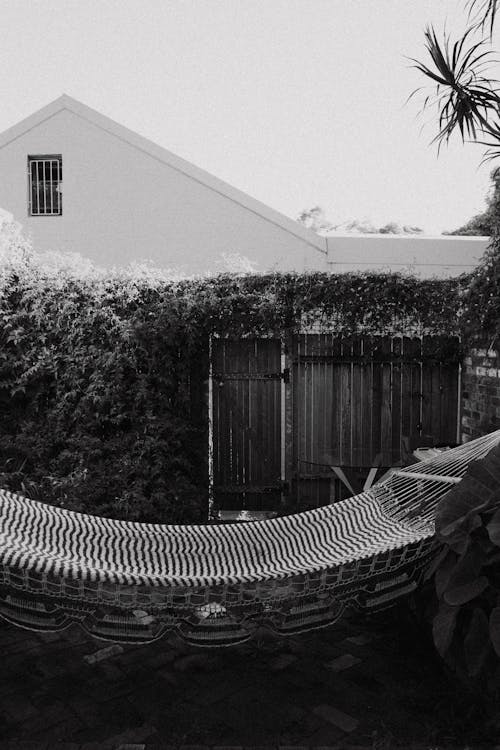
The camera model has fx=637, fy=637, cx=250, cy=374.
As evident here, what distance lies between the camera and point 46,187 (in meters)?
10.2

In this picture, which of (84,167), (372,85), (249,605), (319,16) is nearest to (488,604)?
(249,605)

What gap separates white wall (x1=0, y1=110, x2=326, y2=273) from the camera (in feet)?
32.4

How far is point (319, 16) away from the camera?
5238mm

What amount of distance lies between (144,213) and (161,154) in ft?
3.12

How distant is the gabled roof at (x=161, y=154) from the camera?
32.2ft

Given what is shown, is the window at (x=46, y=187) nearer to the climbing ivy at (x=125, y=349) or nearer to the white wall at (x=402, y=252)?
the white wall at (x=402, y=252)

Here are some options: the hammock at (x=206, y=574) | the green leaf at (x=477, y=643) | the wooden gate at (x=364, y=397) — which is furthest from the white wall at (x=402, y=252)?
the green leaf at (x=477, y=643)

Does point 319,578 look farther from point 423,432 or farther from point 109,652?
point 423,432

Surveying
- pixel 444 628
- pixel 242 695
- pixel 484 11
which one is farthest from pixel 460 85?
pixel 242 695

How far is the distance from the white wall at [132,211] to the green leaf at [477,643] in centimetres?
802

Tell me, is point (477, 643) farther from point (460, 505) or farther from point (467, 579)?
point (460, 505)

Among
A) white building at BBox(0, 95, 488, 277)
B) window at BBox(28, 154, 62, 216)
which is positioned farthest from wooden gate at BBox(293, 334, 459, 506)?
window at BBox(28, 154, 62, 216)

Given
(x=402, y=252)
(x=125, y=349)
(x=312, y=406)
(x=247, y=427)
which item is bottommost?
(x=247, y=427)

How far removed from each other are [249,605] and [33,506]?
116 cm
